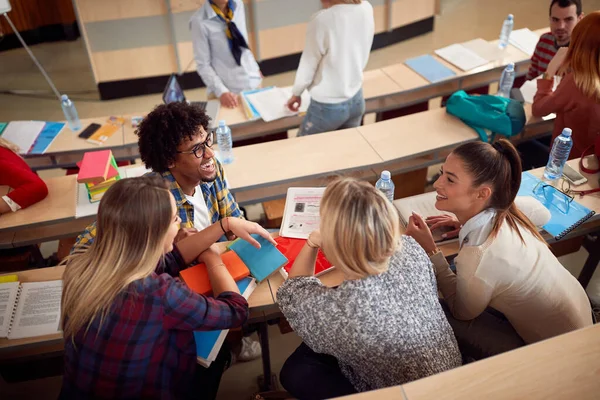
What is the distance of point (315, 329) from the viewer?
1.57m

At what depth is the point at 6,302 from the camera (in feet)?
6.49

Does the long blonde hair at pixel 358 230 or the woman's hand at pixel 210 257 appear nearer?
the long blonde hair at pixel 358 230

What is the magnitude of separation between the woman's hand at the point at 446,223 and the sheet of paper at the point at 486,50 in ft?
7.25

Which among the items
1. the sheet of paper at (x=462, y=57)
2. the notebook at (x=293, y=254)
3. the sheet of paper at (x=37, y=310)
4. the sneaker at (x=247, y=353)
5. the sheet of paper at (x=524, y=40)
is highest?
the sheet of paper at (x=524, y=40)

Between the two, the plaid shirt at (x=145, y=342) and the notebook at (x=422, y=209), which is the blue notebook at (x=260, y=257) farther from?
the notebook at (x=422, y=209)

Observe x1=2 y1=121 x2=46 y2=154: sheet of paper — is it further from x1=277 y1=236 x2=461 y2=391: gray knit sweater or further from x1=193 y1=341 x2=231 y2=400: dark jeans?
x1=277 y1=236 x2=461 y2=391: gray knit sweater

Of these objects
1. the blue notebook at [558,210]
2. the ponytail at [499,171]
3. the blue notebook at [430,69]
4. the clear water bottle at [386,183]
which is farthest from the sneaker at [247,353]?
the blue notebook at [430,69]

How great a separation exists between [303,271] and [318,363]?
0.40 metres

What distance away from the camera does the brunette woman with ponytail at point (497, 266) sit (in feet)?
5.89

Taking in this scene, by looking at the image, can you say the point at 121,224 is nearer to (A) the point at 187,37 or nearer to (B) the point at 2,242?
(B) the point at 2,242

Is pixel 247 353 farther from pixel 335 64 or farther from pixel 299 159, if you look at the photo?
pixel 335 64

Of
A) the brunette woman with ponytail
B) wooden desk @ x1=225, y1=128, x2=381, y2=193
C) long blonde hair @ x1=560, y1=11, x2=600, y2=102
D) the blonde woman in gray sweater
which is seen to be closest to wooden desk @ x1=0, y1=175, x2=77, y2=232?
wooden desk @ x1=225, y1=128, x2=381, y2=193

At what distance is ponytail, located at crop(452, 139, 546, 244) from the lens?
1865 millimetres

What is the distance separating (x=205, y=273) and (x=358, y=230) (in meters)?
0.75
